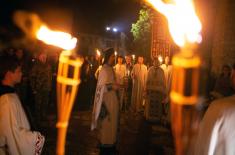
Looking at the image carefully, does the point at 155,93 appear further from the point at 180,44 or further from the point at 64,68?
the point at 180,44

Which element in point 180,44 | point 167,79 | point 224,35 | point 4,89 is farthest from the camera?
point 167,79

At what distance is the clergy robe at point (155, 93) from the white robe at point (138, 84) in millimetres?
1654

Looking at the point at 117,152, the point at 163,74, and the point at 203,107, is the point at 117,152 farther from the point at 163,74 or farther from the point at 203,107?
the point at 163,74

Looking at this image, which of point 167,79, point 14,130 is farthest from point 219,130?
point 167,79

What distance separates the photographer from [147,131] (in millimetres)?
10953

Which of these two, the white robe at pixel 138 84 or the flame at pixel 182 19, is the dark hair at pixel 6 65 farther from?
the white robe at pixel 138 84

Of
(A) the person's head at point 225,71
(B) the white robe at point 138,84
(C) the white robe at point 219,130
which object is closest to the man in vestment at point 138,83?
(B) the white robe at point 138,84

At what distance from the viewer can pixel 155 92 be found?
12.8m

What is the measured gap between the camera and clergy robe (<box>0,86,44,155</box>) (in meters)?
3.96

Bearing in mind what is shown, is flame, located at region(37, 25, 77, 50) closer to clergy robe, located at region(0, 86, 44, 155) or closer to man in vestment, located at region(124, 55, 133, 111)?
clergy robe, located at region(0, 86, 44, 155)

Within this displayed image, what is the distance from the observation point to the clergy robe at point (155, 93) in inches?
494

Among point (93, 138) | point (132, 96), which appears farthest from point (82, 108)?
point (93, 138)

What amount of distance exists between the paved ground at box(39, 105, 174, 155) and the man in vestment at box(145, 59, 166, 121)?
1.68 ft

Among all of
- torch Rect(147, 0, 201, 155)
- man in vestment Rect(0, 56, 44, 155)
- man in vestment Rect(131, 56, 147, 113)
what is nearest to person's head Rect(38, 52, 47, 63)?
man in vestment Rect(131, 56, 147, 113)
